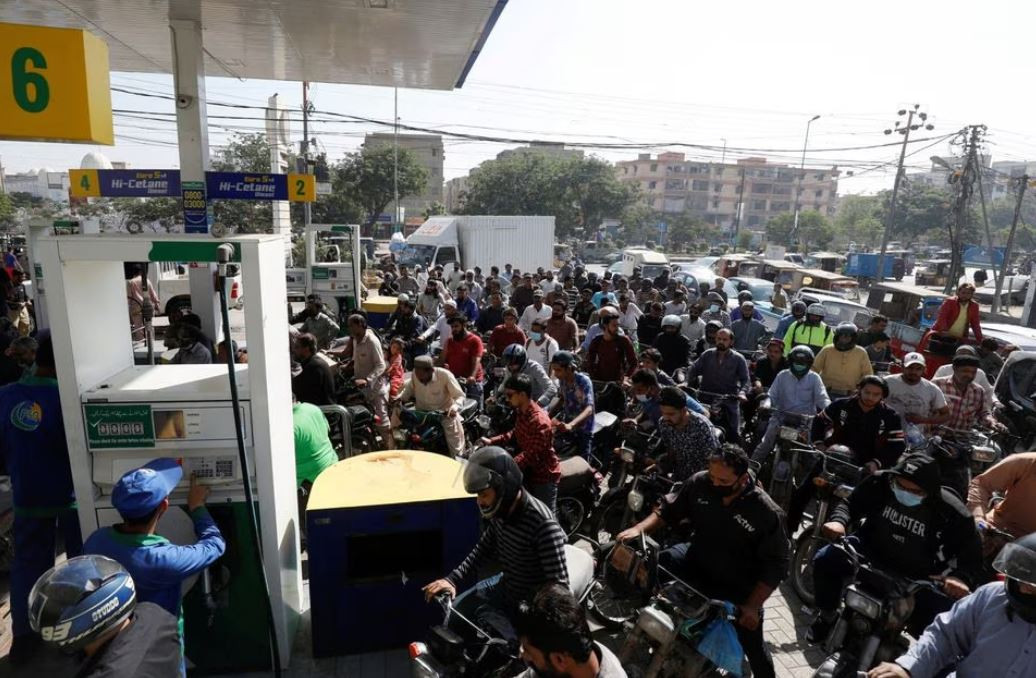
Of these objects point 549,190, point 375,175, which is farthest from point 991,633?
point 549,190

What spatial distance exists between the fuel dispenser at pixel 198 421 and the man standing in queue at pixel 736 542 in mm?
2369

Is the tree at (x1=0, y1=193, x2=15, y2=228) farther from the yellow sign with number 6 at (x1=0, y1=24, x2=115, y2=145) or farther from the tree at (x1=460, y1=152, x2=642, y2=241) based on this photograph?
the yellow sign with number 6 at (x1=0, y1=24, x2=115, y2=145)

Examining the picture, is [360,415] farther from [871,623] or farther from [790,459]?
[871,623]

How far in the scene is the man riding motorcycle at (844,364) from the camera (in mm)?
6918

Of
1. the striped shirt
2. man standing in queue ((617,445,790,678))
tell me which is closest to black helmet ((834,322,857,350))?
man standing in queue ((617,445,790,678))

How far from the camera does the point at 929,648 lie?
2877mm

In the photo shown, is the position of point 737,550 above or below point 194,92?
below

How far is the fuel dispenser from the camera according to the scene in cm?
355

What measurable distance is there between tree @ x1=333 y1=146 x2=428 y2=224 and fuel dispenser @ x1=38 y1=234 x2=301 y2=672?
43.5 metres

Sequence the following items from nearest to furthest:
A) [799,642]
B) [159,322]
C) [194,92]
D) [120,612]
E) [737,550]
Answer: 1. [120,612]
2. [737,550]
3. [799,642]
4. [194,92]
5. [159,322]

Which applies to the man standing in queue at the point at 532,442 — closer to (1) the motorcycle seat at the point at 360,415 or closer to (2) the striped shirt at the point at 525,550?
(2) the striped shirt at the point at 525,550

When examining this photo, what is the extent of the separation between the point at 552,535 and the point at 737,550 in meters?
1.24

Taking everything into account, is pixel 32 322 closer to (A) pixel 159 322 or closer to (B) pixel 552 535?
(A) pixel 159 322

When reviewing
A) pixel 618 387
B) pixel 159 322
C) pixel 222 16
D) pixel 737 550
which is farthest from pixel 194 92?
pixel 159 322
